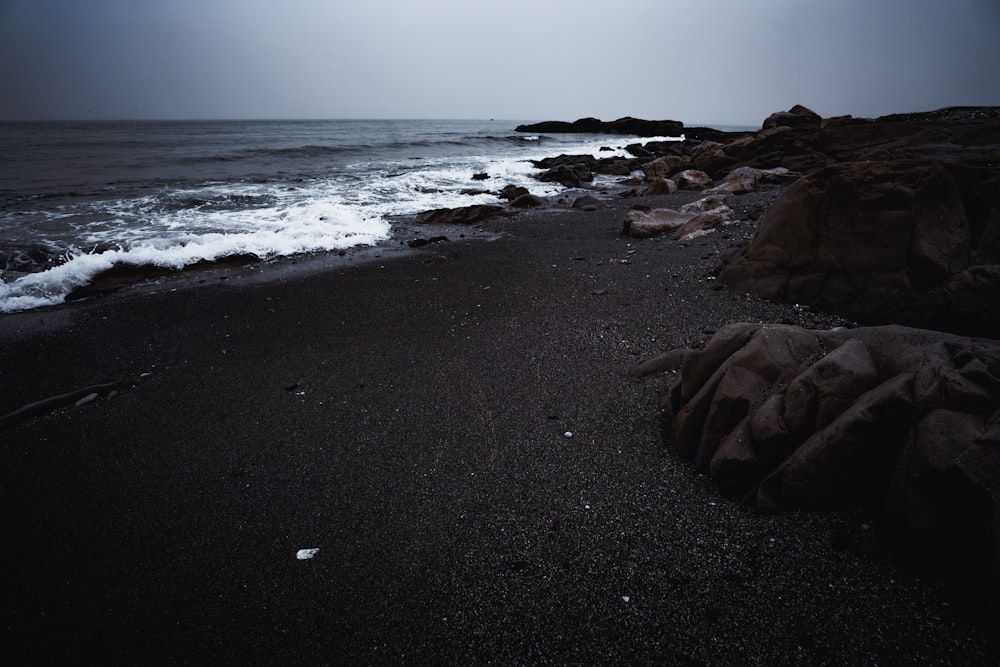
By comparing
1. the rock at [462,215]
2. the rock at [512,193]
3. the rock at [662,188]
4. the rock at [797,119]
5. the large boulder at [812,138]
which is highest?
the rock at [797,119]

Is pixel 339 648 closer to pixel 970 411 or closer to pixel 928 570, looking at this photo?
pixel 928 570

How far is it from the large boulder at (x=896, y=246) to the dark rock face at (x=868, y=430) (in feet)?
6.64

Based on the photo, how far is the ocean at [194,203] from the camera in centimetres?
828

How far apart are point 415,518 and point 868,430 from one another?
2.56m

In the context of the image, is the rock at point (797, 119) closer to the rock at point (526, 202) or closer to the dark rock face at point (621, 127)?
the rock at point (526, 202)

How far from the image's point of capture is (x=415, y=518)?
287 cm

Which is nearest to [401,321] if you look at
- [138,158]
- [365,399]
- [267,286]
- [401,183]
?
[365,399]

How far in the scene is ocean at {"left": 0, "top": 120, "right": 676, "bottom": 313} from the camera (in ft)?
27.2

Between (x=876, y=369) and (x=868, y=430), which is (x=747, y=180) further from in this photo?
(x=868, y=430)

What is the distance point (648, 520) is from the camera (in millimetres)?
2711

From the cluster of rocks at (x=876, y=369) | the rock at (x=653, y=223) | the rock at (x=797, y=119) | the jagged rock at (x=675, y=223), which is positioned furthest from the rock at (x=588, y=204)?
the rock at (x=797, y=119)

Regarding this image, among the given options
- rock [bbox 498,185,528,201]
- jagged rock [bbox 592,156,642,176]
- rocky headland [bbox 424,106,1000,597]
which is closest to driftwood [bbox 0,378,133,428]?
rocky headland [bbox 424,106,1000,597]

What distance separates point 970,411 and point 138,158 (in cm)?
3427

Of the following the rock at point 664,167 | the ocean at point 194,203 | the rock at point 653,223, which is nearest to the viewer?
the ocean at point 194,203
